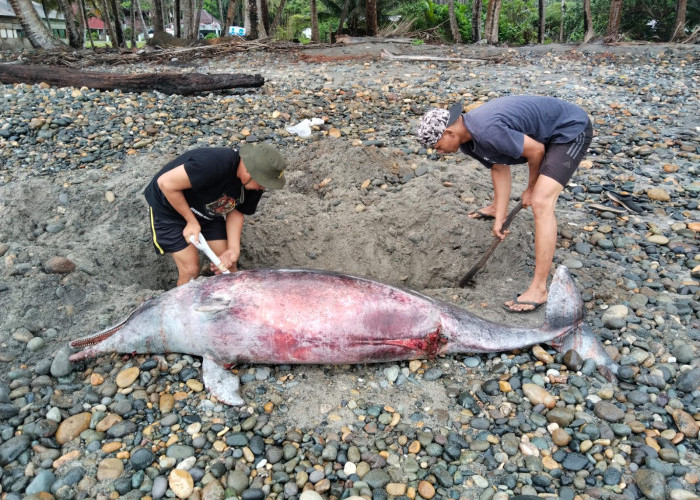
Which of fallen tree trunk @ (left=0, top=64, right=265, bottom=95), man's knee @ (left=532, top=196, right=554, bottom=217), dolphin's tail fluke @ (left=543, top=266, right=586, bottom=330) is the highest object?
fallen tree trunk @ (left=0, top=64, right=265, bottom=95)

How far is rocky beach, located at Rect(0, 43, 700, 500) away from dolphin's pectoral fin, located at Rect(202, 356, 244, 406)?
62mm

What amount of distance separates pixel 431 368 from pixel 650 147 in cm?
490

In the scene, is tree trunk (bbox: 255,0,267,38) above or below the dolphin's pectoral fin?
above

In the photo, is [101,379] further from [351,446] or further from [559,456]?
[559,456]

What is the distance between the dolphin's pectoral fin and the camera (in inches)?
120

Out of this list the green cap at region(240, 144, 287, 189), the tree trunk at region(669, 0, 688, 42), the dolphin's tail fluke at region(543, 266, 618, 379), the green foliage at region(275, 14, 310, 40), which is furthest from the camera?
the green foliage at region(275, 14, 310, 40)

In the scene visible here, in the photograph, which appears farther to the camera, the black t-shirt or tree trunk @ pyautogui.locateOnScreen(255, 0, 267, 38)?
tree trunk @ pyautogui.locateOnScreen(255, 0, 267, 38)

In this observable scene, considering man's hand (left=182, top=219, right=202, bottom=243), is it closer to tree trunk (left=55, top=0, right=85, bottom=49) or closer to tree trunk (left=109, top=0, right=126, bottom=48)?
tree trunk (left=55, top=0, right=85, bottom=49)

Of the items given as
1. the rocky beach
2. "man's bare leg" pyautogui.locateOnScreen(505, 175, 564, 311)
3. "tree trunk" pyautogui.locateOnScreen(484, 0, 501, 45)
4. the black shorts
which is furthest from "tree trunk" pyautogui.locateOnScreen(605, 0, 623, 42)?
the black shorts

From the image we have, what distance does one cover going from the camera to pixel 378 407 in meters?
3.06

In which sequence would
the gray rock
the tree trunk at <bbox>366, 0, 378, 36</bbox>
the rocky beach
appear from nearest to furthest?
the gray rock < the rocky beach < the tree trunk at <bbox>366, 0, 378, 36</bbox>

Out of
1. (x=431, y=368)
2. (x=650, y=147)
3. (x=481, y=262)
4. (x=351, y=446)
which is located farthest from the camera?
(x=650, y=147)

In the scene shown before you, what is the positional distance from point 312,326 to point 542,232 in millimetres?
1810

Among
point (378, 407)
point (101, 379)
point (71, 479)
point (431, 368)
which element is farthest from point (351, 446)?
point (101, 379)
